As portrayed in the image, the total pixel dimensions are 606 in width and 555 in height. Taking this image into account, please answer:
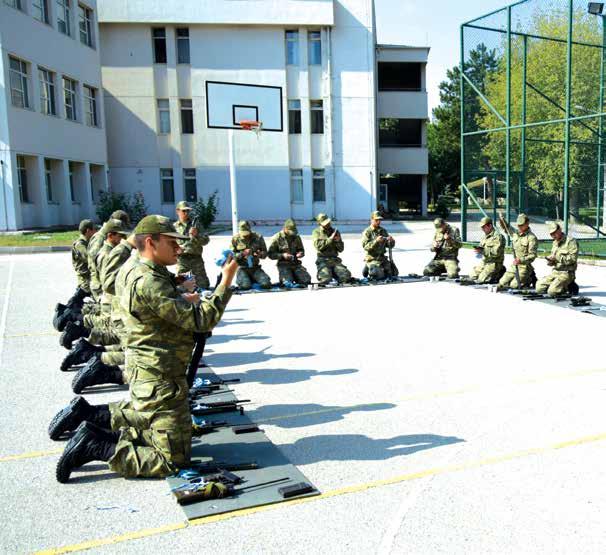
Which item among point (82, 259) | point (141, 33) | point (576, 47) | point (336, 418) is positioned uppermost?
point (141, 33)

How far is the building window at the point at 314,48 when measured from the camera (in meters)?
36.1

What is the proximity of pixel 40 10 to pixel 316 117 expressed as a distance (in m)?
15.0

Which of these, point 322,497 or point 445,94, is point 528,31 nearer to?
point 322,497

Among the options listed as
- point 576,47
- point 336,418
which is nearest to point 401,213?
point 576,47

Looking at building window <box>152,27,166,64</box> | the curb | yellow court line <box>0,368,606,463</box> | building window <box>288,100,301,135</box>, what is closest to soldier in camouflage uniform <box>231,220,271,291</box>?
yellow court line <box>0,368,606,463</box>

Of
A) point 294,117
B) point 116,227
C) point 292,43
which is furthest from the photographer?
point 294,117

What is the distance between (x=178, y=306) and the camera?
4789 millimetres

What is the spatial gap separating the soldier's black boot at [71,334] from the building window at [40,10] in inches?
957

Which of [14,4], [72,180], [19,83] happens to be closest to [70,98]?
[72,180]

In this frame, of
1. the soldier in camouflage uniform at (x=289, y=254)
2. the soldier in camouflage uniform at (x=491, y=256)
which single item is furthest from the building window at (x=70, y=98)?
the soldier in camouflage uniform at (x=491, y=256)

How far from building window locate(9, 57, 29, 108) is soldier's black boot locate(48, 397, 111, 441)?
81.7ft

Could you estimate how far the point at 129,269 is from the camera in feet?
16.6

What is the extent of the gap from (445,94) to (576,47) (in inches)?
1665

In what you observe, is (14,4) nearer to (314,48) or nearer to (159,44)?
(159,44)
